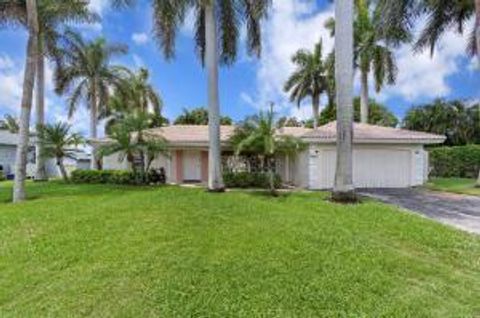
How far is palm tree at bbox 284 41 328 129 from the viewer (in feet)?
130

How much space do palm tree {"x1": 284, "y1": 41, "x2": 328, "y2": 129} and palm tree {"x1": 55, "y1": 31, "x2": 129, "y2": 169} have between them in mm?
15427

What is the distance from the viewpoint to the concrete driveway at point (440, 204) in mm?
12820

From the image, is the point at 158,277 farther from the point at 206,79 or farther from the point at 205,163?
the point at 205,163

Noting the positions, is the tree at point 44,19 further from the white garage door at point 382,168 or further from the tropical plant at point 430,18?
the white garage door at point 382,168

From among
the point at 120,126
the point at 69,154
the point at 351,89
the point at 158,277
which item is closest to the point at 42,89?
the point at 69,154

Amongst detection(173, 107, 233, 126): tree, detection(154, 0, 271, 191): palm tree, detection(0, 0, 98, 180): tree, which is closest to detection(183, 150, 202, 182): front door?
detection(0, 0, 98, 180): tree

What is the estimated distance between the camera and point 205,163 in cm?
2811

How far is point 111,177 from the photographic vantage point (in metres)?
24.8

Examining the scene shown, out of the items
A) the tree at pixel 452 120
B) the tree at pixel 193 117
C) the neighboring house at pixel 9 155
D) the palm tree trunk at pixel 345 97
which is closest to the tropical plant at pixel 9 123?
the neighboring house at pixel 9 155

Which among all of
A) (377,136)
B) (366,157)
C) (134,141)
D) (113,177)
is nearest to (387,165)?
(366,157)

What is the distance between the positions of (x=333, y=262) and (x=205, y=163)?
20.8m

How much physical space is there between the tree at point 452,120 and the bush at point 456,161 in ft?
40.9

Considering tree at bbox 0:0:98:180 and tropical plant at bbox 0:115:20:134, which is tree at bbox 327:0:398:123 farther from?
tropical plant at bbox 0:115:20:134

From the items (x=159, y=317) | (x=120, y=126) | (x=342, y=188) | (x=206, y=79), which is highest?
(x=206, y=79)
